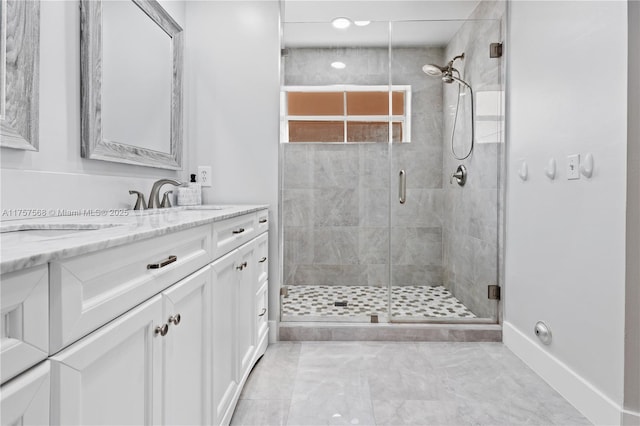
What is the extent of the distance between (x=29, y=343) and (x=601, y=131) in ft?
6.11

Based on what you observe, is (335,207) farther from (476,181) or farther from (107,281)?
(107,281)

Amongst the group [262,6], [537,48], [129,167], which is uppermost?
[262,6]

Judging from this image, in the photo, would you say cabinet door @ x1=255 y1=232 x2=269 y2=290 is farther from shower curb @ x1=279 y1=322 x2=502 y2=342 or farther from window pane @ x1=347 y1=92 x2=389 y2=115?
window pane @ x1=347 y1=92 x2=389 y2=115

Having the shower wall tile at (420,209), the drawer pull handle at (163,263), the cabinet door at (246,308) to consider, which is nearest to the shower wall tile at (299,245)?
the shower wall tile at (420,209)

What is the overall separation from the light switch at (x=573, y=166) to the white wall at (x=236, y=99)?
5.23 feet

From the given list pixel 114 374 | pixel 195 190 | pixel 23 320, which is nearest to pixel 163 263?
pixel 114 374

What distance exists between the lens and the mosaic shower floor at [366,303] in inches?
102

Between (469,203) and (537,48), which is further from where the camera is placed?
(469,203)

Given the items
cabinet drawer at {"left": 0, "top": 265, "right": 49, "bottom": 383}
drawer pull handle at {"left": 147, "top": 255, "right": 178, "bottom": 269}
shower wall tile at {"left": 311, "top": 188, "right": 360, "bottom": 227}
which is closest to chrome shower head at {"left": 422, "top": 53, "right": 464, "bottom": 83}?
shower wall tile at {"left": 311, "top": 188, "right": 360, "bottom": 227}

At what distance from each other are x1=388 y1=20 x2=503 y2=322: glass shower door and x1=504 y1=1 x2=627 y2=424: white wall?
22cm

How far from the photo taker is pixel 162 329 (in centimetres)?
87

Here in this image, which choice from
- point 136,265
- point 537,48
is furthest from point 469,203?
point 136,265

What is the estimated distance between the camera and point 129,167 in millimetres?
1771

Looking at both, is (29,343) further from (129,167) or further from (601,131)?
(601,131)
